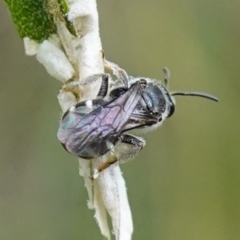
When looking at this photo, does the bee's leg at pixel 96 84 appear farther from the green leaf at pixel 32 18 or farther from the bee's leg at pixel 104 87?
the green leaf at pixel 32 18

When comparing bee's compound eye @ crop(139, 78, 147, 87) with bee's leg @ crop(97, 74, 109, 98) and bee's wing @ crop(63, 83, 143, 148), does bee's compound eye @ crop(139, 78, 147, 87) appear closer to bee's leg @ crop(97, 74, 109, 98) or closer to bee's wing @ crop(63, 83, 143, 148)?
bee's wing @ crop(63, 83, 143, 148)

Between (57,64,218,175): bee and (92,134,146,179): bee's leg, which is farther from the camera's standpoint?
(92,134,146,179): bee's leg

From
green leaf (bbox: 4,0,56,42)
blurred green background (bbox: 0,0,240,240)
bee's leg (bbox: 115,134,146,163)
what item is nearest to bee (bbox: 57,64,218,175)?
bee's leg (bbox: 115,134,146,163)

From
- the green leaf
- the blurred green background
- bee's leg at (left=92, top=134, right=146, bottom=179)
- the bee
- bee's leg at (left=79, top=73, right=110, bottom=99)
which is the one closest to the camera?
the green leaf

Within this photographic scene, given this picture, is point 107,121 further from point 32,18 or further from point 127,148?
point 32,18

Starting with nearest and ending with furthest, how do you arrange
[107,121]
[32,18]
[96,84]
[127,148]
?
[32,18] < [96,84] < [107,121] < [127,148]

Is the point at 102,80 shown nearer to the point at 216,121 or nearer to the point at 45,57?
the point at 45,57

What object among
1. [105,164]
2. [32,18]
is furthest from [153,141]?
[32,18]
